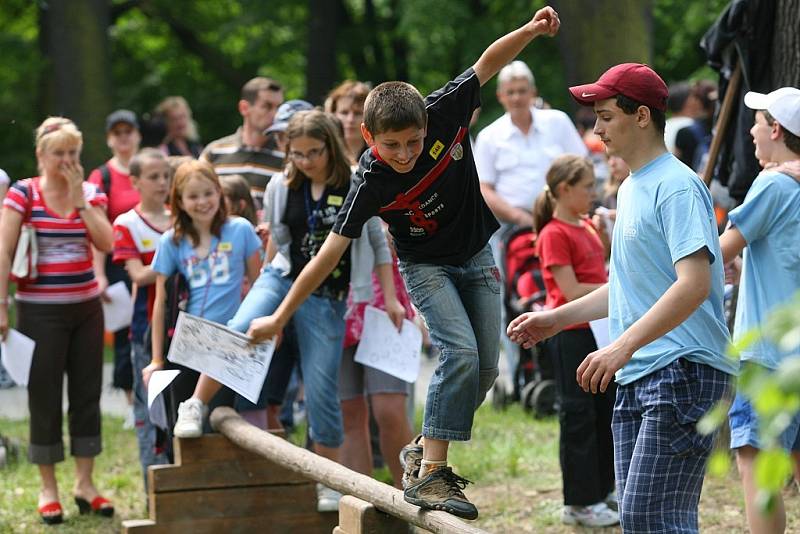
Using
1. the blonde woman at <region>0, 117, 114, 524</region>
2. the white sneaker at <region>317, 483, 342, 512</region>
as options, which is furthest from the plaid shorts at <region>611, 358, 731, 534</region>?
the blonde woman at <region>0, 117, 114, 524</region>

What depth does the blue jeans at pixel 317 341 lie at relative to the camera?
19.0ft

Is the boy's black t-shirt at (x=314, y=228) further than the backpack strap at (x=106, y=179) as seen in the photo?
No

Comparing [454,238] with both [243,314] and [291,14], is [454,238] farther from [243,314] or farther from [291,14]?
[291,14]

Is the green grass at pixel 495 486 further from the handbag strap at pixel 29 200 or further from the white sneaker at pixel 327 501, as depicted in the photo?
the handbag strap at pixel 29 200

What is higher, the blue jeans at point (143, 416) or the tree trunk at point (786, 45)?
the tree trunk at point (786, 45)

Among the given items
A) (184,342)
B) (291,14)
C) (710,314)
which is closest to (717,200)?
(184,342)

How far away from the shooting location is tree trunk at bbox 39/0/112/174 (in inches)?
607

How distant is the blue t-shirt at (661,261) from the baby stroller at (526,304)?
422 cm

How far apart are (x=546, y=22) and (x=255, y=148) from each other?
384cm

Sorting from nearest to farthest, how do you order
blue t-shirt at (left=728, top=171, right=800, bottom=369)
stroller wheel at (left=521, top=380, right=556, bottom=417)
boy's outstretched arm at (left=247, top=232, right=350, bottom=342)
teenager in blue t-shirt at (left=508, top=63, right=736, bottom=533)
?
teenager in blue t-shirt at (left=508, top=63, right=736, bottom=533) → blue t-shirt at (left=728, top=171, right=800, bottom=369) → boy's outstretched arm at (left=247, top=232, right=350, bottom=342) → stroller wheel at (left=521, top=380, right=556, bottom=417)

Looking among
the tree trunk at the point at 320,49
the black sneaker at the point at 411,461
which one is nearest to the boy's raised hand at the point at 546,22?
the black sneaker at the point at 411,461

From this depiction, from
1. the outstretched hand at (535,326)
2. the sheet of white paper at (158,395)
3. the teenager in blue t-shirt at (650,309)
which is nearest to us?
the teenager in blue t-shirt at (650,309)

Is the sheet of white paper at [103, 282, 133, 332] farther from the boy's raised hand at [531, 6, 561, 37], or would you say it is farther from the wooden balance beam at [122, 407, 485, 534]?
the boy's raised hand at [531, 6, 561, 37]

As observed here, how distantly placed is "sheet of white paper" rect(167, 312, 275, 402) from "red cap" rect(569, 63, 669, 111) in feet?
7.33
